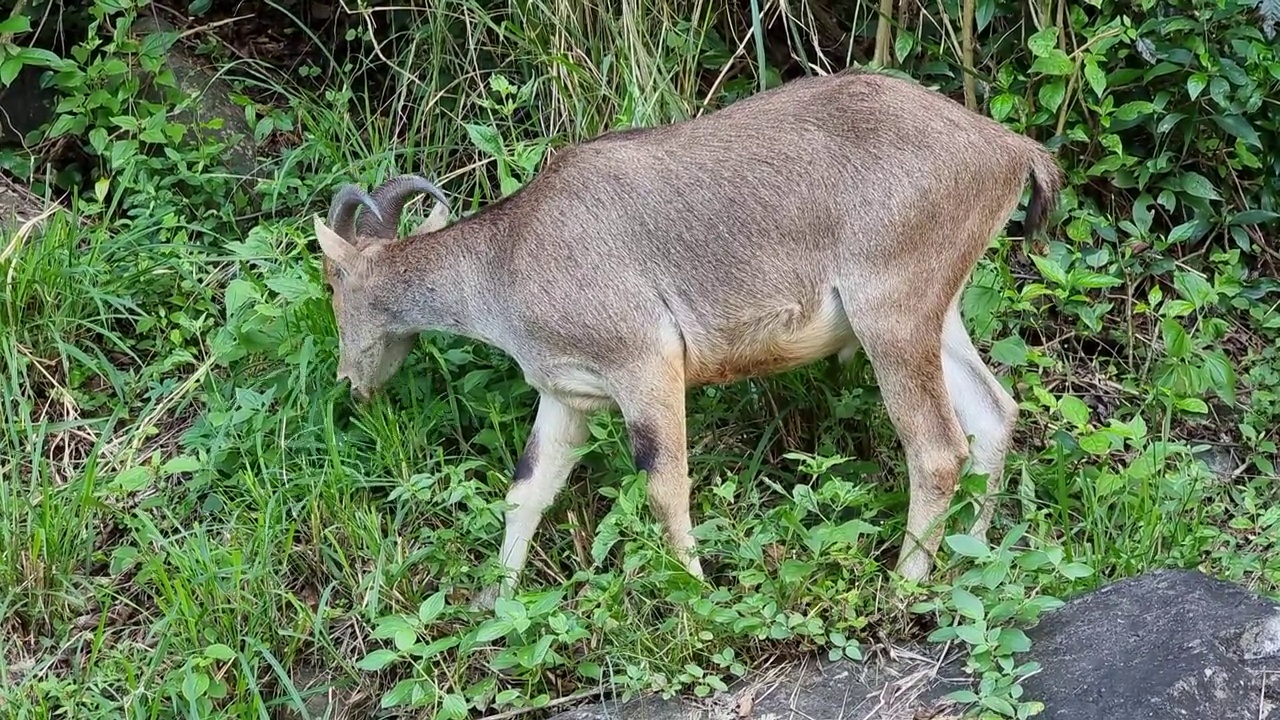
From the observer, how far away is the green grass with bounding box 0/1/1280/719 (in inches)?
189

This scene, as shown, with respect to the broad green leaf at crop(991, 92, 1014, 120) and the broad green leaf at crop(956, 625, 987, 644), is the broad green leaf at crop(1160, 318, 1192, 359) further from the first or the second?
the broad green leaf at crop(956, 625, 987, 644)

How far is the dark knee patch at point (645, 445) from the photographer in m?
5.16

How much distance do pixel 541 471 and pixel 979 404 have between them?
1741 millimetres

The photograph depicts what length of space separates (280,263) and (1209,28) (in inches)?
178

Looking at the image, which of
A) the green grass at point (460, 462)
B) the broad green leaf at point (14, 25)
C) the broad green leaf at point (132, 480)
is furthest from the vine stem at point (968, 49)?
the broad green leaf at point (14, 25)

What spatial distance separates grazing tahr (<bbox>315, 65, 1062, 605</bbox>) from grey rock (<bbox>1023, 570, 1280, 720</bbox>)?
2.83ft

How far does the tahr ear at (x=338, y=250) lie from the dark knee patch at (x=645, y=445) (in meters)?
1.38

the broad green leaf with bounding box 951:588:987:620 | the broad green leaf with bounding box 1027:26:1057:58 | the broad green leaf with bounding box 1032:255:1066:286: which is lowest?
the broad green leaf with bounding box 951:588:987:620

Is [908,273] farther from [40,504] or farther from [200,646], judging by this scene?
[40,504]

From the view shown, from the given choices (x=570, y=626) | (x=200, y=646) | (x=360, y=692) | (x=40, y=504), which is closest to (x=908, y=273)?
(x=570, y=626)

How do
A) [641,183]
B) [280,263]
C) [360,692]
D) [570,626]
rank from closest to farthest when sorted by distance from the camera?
[570,626] < [360,692] < [641,183] < [280,263]

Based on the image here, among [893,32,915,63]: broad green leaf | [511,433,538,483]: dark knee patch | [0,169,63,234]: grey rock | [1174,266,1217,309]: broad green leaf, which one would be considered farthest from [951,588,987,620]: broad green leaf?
[0,169,63,234]: grey rock

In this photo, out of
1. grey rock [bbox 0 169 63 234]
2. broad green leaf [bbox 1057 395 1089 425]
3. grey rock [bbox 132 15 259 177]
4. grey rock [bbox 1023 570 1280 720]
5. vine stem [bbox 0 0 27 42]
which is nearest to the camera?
grey rock [bbox 1023 570 1280 720]

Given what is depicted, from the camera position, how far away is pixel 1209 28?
6.79 m
